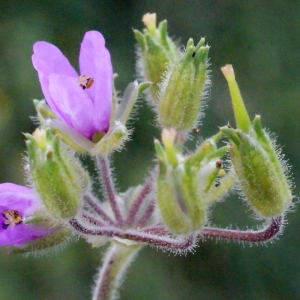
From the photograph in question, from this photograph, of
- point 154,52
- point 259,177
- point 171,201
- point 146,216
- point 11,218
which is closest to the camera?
point 171,201

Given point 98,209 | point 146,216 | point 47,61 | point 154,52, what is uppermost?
point 47,61

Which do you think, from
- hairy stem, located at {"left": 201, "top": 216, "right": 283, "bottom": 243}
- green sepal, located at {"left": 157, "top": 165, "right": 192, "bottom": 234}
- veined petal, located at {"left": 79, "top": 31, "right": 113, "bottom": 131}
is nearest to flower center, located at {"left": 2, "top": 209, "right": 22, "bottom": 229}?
veined petal, located at {"left": 79, "top": 31, "right": 113, "bottom": 131}

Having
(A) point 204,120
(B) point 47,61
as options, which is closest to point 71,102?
(B) point 47,61

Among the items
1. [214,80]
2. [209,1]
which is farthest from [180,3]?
[214,80]

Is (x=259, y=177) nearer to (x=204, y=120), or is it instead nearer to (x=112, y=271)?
(x=112, y=271)

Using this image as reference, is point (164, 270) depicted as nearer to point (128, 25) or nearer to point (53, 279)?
point (53, 279)

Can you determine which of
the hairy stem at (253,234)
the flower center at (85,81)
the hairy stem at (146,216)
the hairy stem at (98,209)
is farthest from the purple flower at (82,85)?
the hairy stem at (253,234)

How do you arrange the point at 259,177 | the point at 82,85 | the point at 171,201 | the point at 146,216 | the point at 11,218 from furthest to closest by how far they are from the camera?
the point at 146,216 < the point at 82,85 < the point at 11,218 < the point at 259,177 < the point at 171,201
